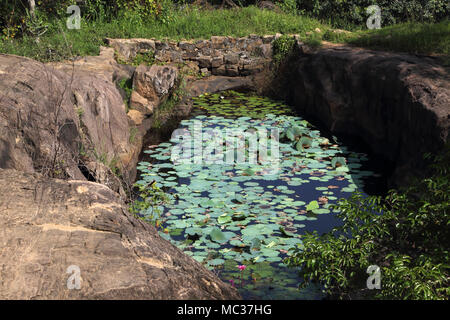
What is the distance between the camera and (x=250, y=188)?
6391mm

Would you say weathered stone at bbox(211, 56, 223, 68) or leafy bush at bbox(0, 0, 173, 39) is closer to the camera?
leafy bush at bbox(0, 0, 173, 39)

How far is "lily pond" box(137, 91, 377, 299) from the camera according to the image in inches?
185

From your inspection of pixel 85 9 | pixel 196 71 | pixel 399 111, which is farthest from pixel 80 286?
pixel 85 9

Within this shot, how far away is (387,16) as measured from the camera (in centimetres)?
1323

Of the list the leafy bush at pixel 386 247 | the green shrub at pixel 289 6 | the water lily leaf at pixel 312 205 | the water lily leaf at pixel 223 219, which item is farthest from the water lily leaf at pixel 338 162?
the green shrub at pixel 289 6

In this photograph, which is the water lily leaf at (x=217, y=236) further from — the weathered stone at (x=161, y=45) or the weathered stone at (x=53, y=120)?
the weathered stone at (x=161, y=45)

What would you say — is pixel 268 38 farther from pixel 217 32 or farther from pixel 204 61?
pixel 204 61

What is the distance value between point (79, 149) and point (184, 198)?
4.41 ft

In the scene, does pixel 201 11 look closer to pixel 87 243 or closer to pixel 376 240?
pixel 376 240

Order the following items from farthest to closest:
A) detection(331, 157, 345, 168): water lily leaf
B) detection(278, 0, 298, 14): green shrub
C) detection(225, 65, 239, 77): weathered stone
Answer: detection(278, 0, 298, 14): green shrub → detection(225, 65, 239, 77): weathered stone → detection(331, 157, 345, 168): water lily leaf

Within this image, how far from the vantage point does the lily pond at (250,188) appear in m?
4.70

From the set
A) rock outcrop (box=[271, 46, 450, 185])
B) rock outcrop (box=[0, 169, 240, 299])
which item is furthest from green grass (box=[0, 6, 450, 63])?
rock outcrop (box=[0, 169, 240, 299])

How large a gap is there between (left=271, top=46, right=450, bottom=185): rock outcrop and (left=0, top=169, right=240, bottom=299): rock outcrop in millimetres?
3825

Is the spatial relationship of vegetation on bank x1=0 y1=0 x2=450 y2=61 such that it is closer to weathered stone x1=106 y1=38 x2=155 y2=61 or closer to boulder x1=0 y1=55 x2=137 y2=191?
weathered stone x1=106 y1=38 x2=155 y2=61
